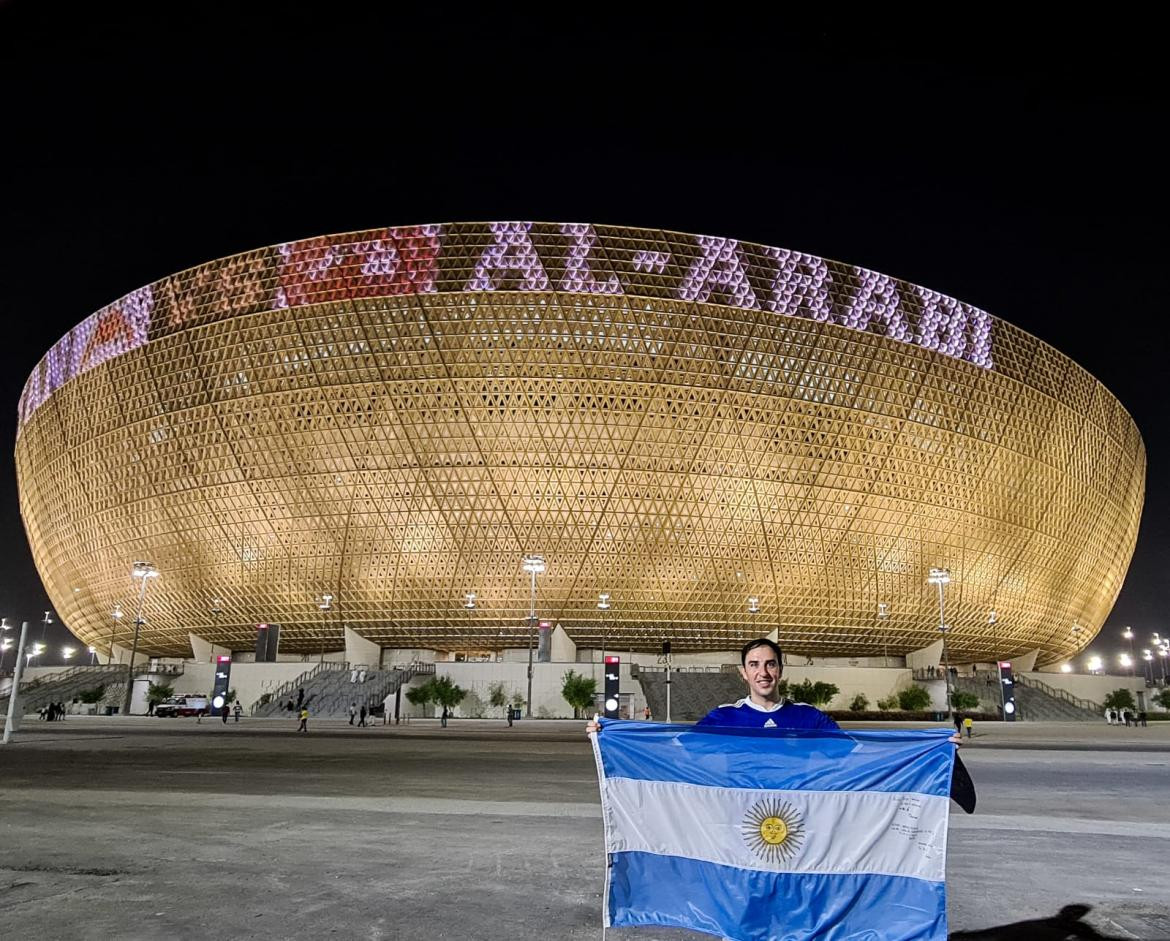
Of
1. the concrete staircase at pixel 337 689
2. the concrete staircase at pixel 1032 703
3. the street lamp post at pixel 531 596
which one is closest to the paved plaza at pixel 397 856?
the street lamp post at pixel 531 596

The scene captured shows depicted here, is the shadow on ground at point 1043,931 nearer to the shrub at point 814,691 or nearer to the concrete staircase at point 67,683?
the shrub at point 814,691

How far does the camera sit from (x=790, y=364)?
2024 inches

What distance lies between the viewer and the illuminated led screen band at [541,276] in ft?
163

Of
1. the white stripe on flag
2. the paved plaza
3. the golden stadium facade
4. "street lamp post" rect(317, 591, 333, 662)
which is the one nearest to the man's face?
the white stripe on flag

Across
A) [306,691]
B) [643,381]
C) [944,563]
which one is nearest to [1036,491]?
[944,563]

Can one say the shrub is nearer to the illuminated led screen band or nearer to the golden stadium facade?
the golden stadium facade

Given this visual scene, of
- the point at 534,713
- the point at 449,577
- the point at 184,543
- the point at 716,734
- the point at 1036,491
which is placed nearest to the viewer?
the point at 716,734

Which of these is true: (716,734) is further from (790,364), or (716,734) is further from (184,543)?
(184,543)

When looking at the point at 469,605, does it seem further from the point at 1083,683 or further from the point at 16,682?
the point at 1083,683

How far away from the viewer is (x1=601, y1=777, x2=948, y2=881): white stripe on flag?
14.1ft

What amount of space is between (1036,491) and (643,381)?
107ft

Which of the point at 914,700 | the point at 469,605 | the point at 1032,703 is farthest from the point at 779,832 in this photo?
the point at 1032,703

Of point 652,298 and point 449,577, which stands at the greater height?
point 652,298

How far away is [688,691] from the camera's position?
148 feet
